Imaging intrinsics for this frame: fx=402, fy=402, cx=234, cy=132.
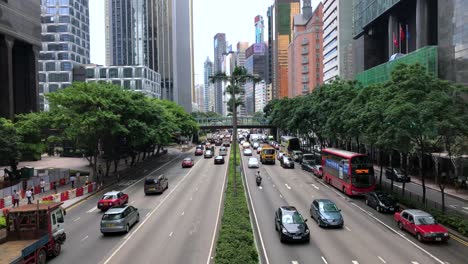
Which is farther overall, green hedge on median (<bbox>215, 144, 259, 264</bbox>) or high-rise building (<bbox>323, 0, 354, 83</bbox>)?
high-rise building (<bbox>323, 0, 354, 83</bbox>)

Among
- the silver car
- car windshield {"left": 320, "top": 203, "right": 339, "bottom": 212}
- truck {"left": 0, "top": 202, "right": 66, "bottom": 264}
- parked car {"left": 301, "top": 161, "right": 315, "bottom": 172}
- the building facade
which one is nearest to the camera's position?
truck {"left": 0, "top": 202, "right": 66, "bottom": 264}

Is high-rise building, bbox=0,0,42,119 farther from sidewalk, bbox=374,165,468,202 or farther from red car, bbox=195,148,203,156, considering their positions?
sidewalk, bbox=374,165,468,202

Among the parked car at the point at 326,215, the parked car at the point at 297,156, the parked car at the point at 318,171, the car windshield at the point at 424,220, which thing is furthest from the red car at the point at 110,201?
the parked car at the point at 297,156

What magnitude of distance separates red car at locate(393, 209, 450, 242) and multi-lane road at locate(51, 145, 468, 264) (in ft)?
1.44

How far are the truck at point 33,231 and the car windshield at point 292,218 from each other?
12190 mm

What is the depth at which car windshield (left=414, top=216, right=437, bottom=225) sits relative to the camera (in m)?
22.7

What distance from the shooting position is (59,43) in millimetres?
147000

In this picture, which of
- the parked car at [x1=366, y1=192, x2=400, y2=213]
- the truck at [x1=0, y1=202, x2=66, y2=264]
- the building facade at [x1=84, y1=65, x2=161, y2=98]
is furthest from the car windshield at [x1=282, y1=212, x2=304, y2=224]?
the building facade at [x1=84, y1=65, x2=161, y2=98]

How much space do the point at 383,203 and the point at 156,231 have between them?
16386 millimetres

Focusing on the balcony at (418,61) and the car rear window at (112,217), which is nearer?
the car rear window at (112,217)

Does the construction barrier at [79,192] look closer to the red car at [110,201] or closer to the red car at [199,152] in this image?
the red car at [110,201]

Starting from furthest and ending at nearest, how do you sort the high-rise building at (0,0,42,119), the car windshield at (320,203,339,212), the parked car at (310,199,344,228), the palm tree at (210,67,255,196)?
the high-rise building at (0,0,42,119) < the palm tree at (210,67,255,196) < the car windshield at (320,203,339,212) < the parked car at (310,199,344,228)

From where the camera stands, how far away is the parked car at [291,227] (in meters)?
21.6

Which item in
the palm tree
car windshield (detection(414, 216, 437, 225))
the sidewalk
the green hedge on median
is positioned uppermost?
the palm tree
